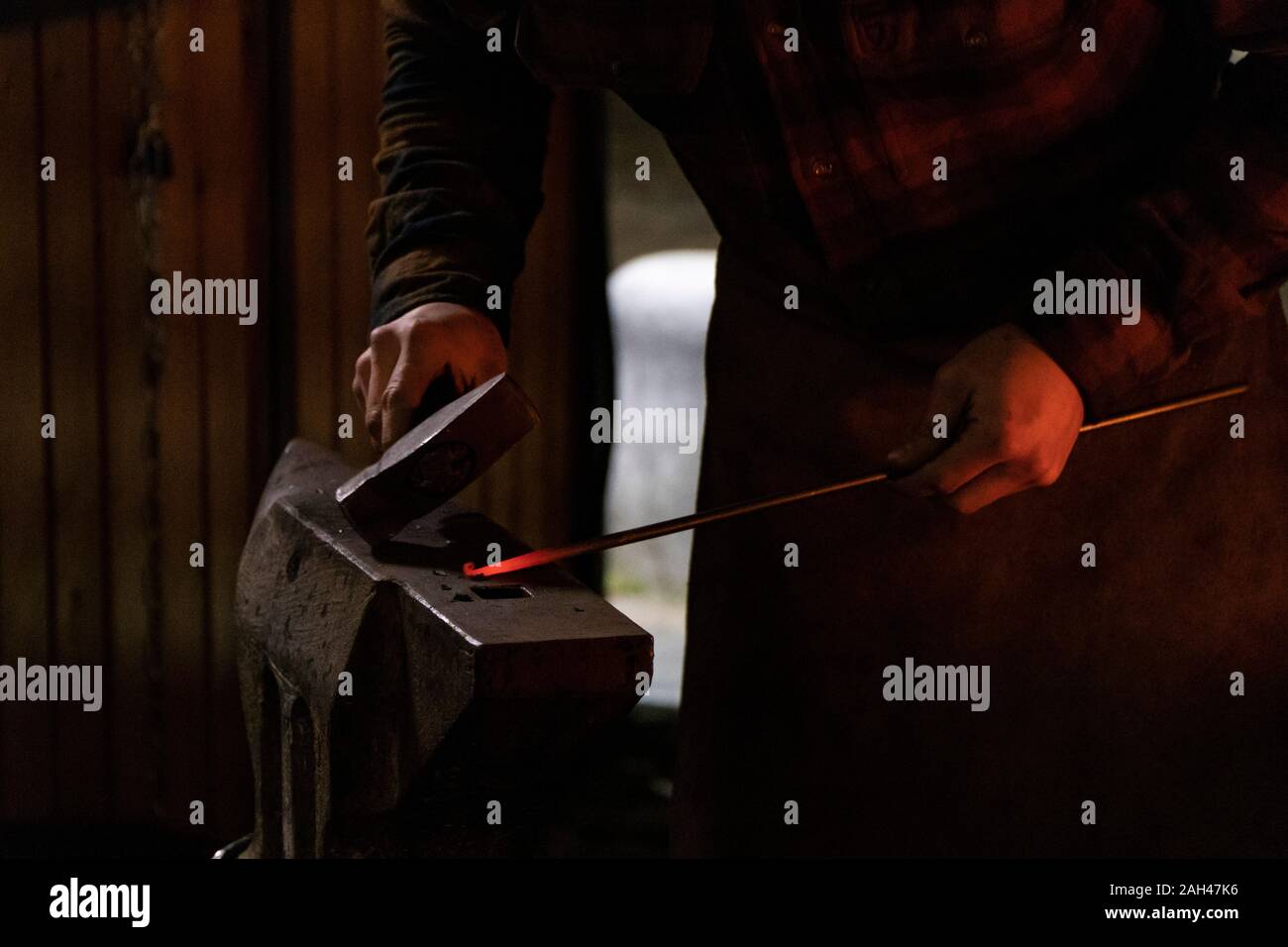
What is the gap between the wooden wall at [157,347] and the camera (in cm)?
250

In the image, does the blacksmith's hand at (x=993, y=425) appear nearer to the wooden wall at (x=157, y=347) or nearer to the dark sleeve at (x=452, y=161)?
the dark sleeve at (x=452, y=161)

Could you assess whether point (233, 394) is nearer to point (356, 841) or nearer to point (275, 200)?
point (275, 200)

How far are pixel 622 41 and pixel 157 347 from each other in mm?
1605

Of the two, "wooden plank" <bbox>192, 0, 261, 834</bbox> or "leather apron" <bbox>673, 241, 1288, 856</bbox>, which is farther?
"wooden plank" <bbox>192, 0, 261, 834</bbox>

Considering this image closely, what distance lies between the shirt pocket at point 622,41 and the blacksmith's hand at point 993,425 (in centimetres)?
44

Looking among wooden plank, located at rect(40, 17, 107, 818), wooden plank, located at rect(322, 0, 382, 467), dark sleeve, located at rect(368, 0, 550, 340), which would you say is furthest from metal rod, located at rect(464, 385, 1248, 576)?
wooden plank, located at rect(40, 17, 107, 818)

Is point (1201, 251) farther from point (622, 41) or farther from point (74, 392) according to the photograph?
point (74, 392)

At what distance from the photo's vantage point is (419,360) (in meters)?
1.31

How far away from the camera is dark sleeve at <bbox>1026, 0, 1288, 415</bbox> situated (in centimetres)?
120

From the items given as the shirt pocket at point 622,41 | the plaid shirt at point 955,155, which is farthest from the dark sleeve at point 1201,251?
the shirt pocket at point 622,41

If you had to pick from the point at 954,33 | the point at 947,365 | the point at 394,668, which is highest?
the point at 954,33

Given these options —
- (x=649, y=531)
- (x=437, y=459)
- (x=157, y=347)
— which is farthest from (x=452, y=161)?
(x=157, y=347)

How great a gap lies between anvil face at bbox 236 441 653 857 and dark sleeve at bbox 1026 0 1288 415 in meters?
0.55

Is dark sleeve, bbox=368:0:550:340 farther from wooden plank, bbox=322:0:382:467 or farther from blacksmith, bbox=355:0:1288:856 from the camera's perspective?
wooden plank, bbox=322:0:382:467
